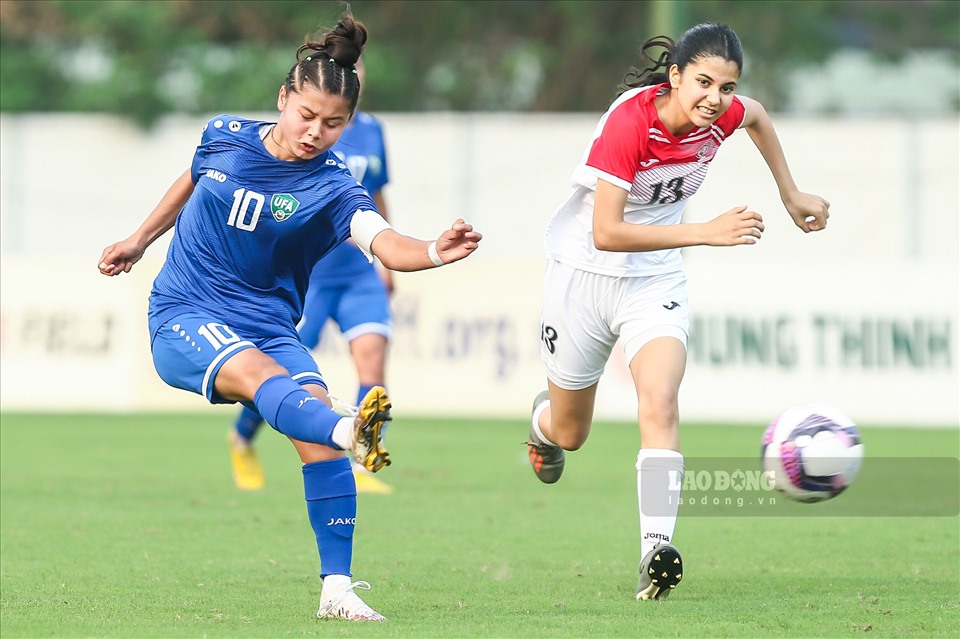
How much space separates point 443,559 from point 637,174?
75.7 inches

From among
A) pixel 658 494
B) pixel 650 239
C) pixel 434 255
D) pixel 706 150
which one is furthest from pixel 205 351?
pixel 706 150

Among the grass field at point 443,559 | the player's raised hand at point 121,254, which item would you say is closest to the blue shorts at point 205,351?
the player's raised hand at point 121,254

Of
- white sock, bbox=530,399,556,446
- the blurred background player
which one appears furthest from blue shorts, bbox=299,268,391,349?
white sock, bbox=530,399,556,446

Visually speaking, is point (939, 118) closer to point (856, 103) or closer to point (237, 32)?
point (856, 103)

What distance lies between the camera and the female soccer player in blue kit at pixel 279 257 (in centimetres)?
558

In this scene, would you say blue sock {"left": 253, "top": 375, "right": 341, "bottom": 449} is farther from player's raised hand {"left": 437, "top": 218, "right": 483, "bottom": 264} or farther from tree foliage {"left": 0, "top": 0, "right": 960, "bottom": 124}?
tree foliage {"left": 0, "top": 0, "right": 960, "bottom": 124}

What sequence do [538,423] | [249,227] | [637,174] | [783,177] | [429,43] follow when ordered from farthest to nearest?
[429,43] → [538,423] → [783,177] → [637,174] → [249,227]

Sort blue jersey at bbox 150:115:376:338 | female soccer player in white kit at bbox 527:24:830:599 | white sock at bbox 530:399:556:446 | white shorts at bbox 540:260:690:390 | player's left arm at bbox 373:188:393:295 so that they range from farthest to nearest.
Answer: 1. player's left arm at bbox 373:188:393:295
2. white sock at bbox 530:399:556:446
3. white shorts at bbox 540:260:690:390
4. female soccer player in white kit at bbox 527:24:830:599
5. blue jersey at bbox 150:115:376:338

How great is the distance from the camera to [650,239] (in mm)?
5973

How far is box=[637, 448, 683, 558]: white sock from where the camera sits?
6.09 metres

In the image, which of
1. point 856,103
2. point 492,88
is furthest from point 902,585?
point 856,103

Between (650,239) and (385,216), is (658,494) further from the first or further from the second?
(385,216)

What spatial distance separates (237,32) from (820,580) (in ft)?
72.2

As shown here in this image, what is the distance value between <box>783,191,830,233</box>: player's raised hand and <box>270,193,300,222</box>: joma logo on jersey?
2103 millimetres
